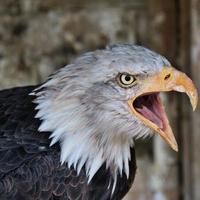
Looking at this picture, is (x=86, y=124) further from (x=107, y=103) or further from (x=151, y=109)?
(x=151, y=109)

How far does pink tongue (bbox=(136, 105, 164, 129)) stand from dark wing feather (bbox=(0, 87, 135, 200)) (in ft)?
0.86

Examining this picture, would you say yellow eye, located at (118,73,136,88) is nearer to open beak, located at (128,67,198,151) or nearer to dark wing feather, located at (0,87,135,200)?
open beak, located at (128,67,198,151)

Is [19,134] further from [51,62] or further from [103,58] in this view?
[51,62]

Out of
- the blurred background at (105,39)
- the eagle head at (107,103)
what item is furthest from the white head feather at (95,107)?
the blurred background at (105,39)

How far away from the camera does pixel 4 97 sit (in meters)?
3.18

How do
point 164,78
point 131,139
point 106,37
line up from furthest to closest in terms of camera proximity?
point 106,37, point 131,139, point 164,78

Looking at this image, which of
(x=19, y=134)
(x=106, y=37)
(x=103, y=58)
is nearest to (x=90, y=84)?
(x=103, y=58)

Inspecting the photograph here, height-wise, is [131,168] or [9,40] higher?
[9,40]

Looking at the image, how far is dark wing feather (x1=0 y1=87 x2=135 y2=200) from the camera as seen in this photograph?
2.89 metres

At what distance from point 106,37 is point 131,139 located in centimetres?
151

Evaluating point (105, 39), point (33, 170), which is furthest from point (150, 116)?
point (105, 39)

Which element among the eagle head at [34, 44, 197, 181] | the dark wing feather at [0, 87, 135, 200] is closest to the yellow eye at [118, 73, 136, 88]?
the eagle head at [34, 44, 197, 181]

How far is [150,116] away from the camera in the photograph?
9.67 ft

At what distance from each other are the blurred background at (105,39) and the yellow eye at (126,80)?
158 cm
